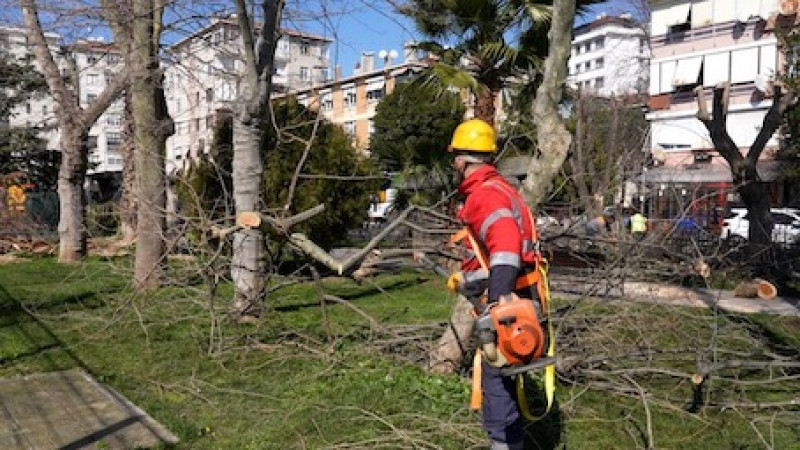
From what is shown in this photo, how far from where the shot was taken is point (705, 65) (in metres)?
32.9

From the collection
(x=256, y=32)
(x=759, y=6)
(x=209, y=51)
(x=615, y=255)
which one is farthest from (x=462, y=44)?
(x=759, y=6)

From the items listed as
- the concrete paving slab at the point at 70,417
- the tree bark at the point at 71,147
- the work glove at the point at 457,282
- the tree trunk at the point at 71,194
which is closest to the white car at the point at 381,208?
the tree bark at the point at 71,147

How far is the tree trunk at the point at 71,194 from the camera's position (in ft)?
48.1

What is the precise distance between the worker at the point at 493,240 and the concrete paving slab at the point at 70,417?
1953 mm

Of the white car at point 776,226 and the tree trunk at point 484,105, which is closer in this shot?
the tree trunk at point 484,105

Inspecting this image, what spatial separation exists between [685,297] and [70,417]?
6.50 m

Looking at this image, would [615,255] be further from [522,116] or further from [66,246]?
[66,246]

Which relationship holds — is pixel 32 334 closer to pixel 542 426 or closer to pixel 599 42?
pixel 542 426

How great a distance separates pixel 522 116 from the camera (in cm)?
1287

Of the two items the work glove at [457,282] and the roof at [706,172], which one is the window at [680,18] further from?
the work glove at [457,282]

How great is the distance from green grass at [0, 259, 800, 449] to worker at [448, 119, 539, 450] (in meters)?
0.65

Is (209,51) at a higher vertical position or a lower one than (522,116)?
higher

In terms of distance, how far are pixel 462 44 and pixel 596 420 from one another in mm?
8955

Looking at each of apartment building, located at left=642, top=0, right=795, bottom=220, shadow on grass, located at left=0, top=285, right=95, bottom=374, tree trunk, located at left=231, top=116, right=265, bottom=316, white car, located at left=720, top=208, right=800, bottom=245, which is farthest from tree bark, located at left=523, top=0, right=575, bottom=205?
apartment building, located at left=642, top=0, right=795, bottom=220
